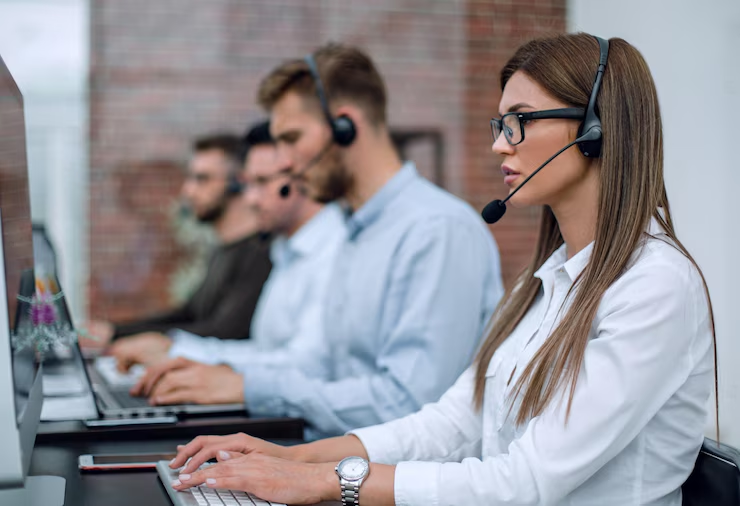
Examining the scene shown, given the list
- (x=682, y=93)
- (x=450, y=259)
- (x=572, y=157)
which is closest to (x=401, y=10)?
(x=682, y=93)

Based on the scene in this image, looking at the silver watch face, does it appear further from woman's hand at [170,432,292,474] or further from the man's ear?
the man's ear

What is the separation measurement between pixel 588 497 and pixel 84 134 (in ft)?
12.2

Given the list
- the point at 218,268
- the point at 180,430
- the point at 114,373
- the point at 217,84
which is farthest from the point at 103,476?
the point at 217,84

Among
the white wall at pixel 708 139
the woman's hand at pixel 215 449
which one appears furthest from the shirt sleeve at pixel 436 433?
the white wall at pixel 708 139

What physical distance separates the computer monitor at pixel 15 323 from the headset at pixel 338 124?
3.27 ft

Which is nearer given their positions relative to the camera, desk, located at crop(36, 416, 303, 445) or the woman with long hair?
the woman with long hair

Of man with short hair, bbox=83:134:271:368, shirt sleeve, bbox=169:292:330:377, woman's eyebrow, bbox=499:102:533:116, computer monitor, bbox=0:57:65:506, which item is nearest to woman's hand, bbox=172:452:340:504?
computer monitor, bbox=0:57:65:506

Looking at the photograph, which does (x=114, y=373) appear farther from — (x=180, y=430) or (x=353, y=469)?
(x=353, y=469)

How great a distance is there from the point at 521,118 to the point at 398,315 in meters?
0.70

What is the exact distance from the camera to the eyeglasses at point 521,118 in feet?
4.17

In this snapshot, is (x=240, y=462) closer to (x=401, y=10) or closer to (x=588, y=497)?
(x=588, y=497)

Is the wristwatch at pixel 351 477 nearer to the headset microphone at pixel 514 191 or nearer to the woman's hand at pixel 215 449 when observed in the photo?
the woman's hand at pixel 215 449

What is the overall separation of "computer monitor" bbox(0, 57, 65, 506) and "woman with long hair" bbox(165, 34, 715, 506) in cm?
22

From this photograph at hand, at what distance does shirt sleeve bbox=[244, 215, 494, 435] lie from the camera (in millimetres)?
1759
